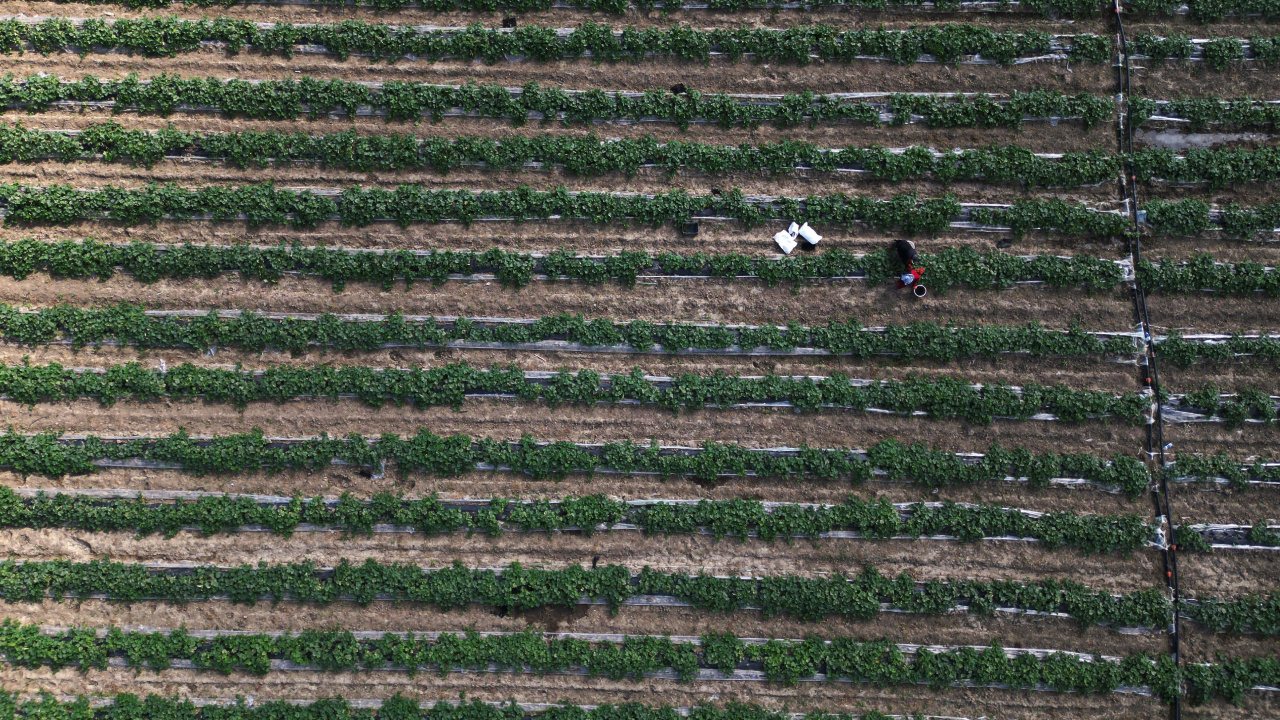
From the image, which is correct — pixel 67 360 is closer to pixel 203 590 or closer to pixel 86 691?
pixel 203 590

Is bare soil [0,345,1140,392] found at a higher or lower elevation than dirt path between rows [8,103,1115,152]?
lower

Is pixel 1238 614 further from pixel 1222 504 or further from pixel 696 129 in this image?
pixel 696 129

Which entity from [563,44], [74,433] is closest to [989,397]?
[563,44]

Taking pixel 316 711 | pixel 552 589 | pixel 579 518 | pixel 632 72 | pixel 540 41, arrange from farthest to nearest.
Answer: pixel 632 72, pixel 540 41, pixel 579 518, pixel 552 589, pixel 316 711

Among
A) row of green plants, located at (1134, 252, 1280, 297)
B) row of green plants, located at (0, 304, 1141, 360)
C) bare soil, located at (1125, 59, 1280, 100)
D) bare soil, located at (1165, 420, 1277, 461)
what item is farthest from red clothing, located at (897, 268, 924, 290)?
bare soil, located at (1125, 59, 1280, 100)

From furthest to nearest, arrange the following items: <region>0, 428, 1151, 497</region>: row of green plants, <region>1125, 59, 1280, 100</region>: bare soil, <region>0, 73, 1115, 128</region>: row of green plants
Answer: <region>1125, 59, 1280, 100</region>: bare soil, <region>0, 73, 1115, 128</region>: row of green plants, <region>0, 428, 1151, 497</region>: row of green plants

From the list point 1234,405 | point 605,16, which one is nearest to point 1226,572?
point 1234,405

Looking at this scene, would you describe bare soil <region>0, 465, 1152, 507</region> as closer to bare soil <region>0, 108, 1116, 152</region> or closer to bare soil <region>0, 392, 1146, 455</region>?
bare soil <region>0, 392, 1146, 455</region>
